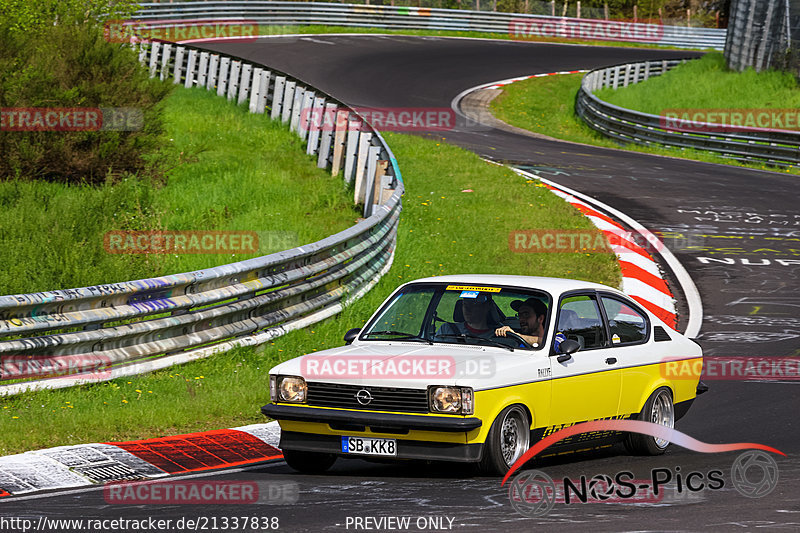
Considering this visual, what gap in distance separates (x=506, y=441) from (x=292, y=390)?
62.2 inches

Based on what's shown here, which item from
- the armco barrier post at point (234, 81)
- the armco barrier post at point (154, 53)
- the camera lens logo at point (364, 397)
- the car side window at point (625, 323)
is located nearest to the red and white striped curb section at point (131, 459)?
the camera lens logo at point (364, 397)

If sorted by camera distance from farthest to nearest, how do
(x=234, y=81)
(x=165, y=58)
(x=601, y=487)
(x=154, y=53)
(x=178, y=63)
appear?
(x=154, y=53) < (x=165, y=58) < (x=178, y=63) < (x=234, y=81) < (x=601, y=487)

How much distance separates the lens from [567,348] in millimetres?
8289

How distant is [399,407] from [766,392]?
498 cm

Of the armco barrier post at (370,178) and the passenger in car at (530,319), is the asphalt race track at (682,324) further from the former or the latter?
the armco barrier post at (370,178)

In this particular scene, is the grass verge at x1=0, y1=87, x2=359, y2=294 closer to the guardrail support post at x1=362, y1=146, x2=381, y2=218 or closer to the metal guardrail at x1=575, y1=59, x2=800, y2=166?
the guardrail support post at x1=362, y1=146, x2=381, y2=218

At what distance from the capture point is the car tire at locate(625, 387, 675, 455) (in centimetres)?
902

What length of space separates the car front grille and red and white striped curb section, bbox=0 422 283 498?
0.89m

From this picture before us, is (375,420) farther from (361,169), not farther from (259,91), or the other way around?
(259,91)

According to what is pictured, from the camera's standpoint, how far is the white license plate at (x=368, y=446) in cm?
764

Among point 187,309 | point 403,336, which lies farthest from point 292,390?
point 187,309

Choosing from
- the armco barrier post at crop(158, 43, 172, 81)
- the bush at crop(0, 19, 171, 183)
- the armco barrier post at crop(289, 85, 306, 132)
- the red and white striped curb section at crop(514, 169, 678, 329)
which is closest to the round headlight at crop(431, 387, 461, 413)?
the red and white striped curb section at crop(514, 169, 678, 329)

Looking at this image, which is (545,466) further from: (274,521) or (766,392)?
(766,392)

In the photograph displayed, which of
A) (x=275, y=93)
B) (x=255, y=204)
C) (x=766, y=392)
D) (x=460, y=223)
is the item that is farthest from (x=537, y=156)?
(x=766, y=392)
